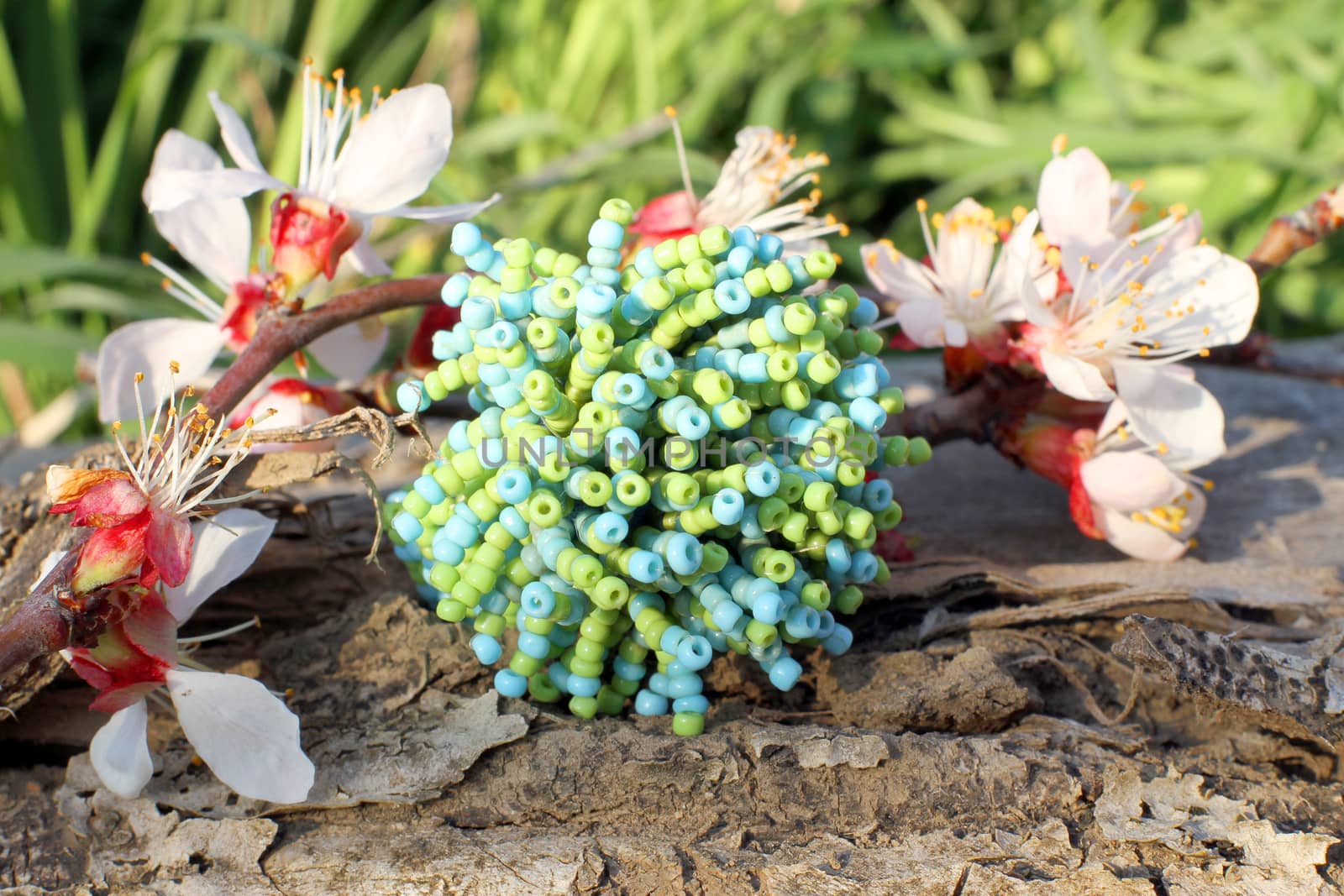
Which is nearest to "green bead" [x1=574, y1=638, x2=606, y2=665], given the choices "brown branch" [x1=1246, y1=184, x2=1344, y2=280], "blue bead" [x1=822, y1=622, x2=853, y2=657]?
"blue bead" [x1=822, y1=622, x2=853, y2=657]

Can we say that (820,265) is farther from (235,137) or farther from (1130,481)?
(235,137)

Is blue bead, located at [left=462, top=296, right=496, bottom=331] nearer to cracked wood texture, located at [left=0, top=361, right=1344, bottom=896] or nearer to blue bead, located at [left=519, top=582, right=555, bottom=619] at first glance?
blue bead, located at [left=519, top=582, right=555, bottom=619]

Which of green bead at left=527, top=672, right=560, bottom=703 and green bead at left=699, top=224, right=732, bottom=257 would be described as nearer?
green bead at left=699, top=224, right=732, bottom=257

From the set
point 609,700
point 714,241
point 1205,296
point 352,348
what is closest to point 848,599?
point 609,700

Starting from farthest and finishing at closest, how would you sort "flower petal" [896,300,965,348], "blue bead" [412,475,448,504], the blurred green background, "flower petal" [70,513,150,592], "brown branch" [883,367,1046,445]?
the blurred green background < "brown branch" [883,367,1046,445] < "flower petal" [896,300,965,348] < "blue bead" [412,475,448,504] < "flower petal" [70,513,150,592]

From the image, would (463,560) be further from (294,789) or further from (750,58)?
(750,58)

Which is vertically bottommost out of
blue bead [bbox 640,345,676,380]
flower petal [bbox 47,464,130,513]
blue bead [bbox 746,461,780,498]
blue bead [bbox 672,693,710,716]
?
blue bead [bbox 672,693,710,716]

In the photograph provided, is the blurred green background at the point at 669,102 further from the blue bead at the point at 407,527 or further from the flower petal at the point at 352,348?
the blue bead at the point at 407,527

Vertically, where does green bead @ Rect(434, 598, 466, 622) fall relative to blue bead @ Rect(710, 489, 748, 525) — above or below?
below
